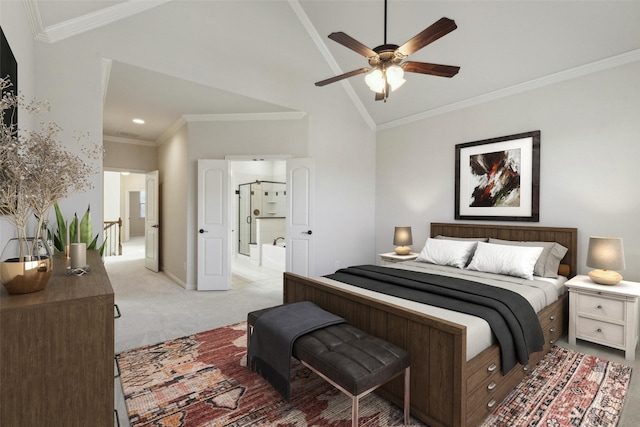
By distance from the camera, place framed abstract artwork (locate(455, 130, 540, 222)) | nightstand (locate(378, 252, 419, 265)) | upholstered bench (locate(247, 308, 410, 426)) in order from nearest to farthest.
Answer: upholstered bench (locate(247, 308, 410, 426)) → framed abstract artwork (locate(455, 130, 540, 222)) → nightstand (locate(378, 252, 419, 265))

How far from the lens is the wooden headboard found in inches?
134

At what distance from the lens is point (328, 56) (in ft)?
15.8

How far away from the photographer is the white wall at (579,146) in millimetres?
3123

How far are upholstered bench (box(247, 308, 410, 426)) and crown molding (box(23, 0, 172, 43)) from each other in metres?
3.41

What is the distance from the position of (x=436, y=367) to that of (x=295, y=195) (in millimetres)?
3472

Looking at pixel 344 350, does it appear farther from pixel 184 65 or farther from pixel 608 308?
pixel 184 65

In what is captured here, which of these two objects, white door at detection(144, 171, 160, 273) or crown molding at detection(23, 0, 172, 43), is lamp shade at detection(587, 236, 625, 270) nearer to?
crown molding at detection(23, 0, 172, 43)

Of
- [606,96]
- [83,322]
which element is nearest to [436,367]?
[83,322]

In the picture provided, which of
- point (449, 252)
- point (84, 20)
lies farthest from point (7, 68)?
point (449, 252)

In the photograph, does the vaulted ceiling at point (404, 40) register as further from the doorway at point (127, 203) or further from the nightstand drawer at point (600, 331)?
the doorway at point (127, 203)

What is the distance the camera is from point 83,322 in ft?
3.49

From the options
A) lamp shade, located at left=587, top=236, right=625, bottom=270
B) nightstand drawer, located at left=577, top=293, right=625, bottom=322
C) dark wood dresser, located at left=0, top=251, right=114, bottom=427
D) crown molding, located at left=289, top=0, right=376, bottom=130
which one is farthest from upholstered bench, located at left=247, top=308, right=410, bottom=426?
crown molding, located at left=289, top=0, right=376, bottom=130

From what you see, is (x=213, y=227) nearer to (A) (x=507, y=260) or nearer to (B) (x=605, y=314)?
(A) (x=507, y=260)

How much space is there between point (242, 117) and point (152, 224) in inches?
122
